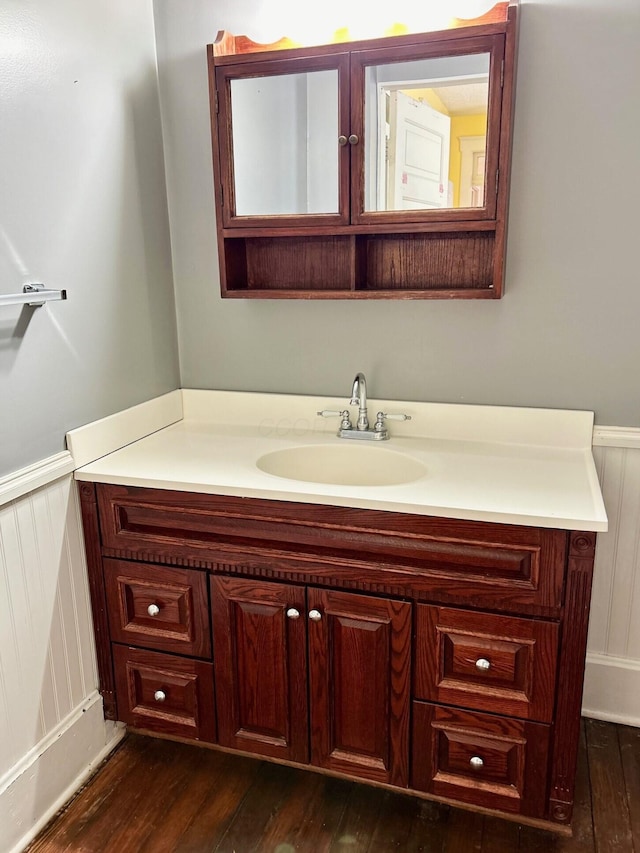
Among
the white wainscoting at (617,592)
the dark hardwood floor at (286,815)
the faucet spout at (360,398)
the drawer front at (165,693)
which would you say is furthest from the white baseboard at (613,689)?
the drawer front at (165,693)

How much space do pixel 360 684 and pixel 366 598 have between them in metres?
0.21

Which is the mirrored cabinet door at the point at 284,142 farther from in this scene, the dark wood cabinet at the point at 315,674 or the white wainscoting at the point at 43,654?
the dark wood cabinet at the point at 315,674

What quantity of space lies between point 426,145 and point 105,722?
1679 millimetres

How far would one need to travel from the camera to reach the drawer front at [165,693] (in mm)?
1729

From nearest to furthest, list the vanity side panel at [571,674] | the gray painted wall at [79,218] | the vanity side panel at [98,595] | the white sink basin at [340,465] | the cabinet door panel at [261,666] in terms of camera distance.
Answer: the vanity side panel at [571,674] → the gray painted wall at [79,218] → the cabinet door panel at [261,666] → the vanity side panel at [98,595] → the white sink basin at [340,465]

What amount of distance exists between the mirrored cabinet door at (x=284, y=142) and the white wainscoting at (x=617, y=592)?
931 mm

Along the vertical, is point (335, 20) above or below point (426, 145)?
above

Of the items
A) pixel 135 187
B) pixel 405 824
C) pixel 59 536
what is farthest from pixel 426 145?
pixel 405 824

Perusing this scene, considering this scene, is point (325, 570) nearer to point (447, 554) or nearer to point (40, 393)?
point (447, 554)

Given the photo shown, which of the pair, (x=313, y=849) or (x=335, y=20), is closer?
(x=313, y=849)

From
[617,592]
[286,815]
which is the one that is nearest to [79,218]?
[286,815]

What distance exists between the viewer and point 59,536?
5.43ft

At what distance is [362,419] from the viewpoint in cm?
191

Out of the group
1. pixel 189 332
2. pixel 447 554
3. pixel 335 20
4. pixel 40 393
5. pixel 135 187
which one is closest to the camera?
pixel 447 554
